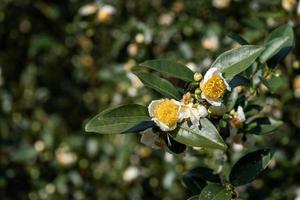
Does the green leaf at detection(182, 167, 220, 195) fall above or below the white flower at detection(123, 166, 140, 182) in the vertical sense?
above

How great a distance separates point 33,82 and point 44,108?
0.14 metres

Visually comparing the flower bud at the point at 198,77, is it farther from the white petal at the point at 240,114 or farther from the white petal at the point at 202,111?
the white petal at the point at 240,114

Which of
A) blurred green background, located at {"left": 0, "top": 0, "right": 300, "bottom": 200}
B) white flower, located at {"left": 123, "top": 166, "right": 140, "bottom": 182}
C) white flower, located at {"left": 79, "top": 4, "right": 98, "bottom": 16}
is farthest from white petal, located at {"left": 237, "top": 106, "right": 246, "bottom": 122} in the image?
white flower, located at {"left": 79, "top": 4, "right": 98, "bottom": 16}

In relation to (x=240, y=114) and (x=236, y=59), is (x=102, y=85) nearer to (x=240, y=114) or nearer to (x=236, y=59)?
(x=240, y=114)

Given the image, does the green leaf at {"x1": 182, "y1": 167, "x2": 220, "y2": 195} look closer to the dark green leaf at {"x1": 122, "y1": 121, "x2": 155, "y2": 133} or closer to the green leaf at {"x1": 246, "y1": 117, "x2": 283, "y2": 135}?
the green leaf at {"x1": 246, "y1": 117, "x2": 283, "y2": 135}

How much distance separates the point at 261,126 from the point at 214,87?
0.35m

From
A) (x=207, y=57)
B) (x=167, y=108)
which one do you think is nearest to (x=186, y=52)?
(x=207, y=57)

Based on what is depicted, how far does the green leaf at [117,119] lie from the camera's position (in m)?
1.41

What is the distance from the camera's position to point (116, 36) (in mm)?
2934

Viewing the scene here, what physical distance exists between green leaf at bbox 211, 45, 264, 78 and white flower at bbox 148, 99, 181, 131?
0.45 ft

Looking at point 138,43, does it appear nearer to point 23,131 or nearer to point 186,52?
point 186,52

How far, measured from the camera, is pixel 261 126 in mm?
1721

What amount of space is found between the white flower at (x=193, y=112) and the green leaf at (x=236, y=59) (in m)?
0.11

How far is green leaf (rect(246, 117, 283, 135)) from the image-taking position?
169 centimetres
